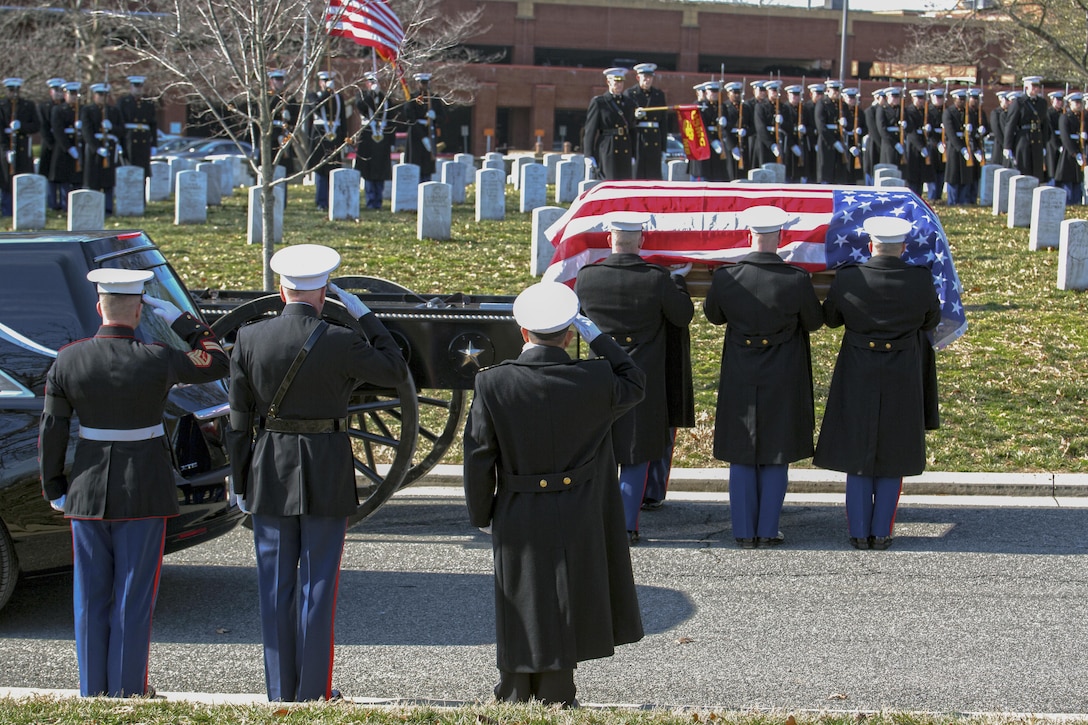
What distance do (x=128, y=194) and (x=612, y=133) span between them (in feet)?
20.8

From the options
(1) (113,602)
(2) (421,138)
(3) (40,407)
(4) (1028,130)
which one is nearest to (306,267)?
(1) (113,602)

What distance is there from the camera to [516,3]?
5034 centimetres

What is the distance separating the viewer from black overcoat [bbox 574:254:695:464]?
686 centimetres

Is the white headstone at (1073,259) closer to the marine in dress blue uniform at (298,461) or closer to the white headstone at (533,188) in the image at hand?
the white headstone at (533,188)

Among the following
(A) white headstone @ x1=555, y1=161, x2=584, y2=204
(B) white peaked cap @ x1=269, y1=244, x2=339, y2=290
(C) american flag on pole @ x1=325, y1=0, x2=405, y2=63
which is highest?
(C) american flag on pole @ x1=325, y1=0, x2=405, y2=63

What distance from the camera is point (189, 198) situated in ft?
54.3

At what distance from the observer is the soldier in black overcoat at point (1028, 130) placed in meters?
20.9

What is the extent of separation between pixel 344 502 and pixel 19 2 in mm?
34515

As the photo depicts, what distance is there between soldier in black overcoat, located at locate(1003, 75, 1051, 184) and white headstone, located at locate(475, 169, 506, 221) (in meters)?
8.80

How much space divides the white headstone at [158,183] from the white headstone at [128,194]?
90.7 inches

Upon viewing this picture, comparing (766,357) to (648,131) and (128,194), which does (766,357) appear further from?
(128,194)

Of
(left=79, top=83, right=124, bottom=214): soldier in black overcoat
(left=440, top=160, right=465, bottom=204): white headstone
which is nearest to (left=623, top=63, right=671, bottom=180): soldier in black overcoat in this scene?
(left=440, top=160, right=465, bottom=204): white headstone

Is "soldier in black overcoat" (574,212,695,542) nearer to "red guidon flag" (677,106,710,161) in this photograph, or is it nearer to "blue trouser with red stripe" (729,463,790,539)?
"blue trouser with red stripe" (729,463,790,539)

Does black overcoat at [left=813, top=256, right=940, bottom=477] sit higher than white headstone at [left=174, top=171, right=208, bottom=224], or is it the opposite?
white headstone at [left=174, top=171, right=208, bottom=224]
